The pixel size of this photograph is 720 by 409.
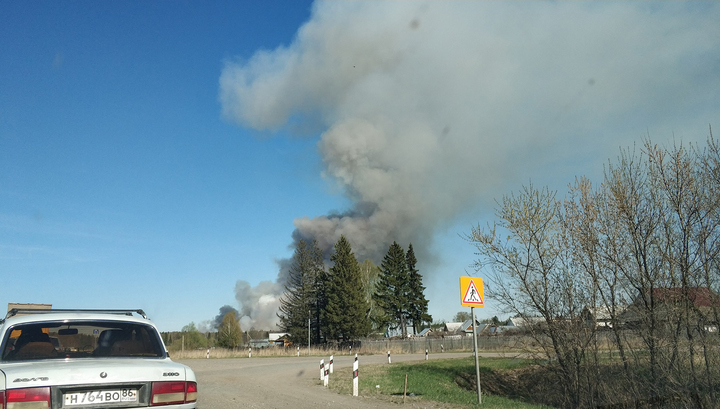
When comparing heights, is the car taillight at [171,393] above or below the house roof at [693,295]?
below

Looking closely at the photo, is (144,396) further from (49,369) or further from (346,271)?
(346,271)

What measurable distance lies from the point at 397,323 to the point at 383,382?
52.1 meters

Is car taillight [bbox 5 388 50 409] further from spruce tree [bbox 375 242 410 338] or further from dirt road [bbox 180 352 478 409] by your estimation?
spruce tree [bbox 375 242 410 338]

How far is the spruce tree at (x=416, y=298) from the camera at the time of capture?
68688 mm

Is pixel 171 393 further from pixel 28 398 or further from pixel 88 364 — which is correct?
pixel 28 398

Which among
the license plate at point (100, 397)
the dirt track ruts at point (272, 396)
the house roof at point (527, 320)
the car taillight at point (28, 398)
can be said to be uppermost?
the car taillight at point (28, 398)

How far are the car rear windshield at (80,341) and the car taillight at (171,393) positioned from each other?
2.99 feet

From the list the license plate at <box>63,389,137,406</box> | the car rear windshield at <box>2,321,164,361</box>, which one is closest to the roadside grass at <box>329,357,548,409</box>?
the car rear windshield at <box>2,321,164,361</box>

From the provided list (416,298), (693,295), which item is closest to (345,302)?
(416,298)

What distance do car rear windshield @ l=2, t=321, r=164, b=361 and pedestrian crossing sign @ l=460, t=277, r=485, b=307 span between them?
836cm

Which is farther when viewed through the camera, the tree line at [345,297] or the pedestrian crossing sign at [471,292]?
the tree line at [345,297]

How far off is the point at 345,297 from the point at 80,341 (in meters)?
56.2

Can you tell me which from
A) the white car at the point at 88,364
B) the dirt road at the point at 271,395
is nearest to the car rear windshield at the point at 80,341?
the white car at the point at 88,364

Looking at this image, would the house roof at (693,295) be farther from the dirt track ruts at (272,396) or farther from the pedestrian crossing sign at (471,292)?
the dirt track ruts at (272,396)
